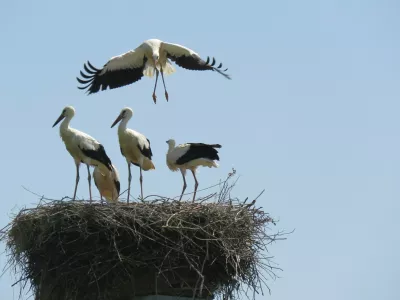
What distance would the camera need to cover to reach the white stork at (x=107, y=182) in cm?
1366

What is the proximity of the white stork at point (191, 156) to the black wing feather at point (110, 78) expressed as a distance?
1409mm

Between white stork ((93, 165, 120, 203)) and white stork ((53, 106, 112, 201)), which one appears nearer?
white stork ((53, 106, 112, 201))

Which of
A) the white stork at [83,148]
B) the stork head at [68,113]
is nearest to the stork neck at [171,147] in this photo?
the white stork at [83,148]

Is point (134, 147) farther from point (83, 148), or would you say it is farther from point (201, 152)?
point (201, 152)

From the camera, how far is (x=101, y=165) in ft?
42.6

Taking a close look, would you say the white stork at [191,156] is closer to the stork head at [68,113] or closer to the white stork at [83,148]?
the white stork at [83,148]

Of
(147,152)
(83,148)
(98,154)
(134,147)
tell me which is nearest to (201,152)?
(147,152)

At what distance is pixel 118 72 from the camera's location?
14180 millimetres

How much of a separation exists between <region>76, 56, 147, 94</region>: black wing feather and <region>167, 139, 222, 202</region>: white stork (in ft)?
4.62

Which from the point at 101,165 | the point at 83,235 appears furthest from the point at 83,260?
the point at 101,165

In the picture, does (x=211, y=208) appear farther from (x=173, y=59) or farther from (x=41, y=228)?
(x=173, y=59)

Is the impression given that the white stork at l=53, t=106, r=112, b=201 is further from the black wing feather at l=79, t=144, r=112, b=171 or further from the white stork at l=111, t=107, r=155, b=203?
the white stork at l=111, t=107, r=155, b=203

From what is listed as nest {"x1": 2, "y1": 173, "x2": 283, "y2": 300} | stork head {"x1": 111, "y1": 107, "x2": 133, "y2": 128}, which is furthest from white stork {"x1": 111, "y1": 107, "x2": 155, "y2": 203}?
nest {"x1": 2, "y1": 173, "x2": 283, "y2": 300}

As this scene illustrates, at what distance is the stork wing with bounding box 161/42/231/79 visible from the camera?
14312mm
